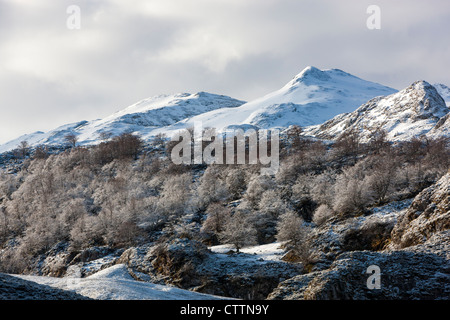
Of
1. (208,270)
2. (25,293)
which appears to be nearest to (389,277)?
(25,293)

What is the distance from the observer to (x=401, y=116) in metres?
153

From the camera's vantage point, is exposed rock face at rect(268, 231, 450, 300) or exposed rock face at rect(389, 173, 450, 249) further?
exposed rock face at rect(389, 173, 450, 249)

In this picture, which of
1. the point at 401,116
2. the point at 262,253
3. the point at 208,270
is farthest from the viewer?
the point at 401,116

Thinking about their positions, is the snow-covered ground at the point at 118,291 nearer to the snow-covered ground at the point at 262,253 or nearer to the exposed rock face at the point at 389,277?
the exposed rock face at the point at 389,277

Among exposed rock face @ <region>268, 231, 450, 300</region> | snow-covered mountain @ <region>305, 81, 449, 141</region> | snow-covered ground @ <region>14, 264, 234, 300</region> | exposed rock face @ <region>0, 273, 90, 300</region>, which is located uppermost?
snow-covered mountain @ <region>305, 81, 449, 141</region>

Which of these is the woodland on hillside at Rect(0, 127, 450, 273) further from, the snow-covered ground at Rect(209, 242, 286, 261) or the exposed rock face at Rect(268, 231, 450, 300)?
the exposed rock face at Rect(268, 231, 450, 300)

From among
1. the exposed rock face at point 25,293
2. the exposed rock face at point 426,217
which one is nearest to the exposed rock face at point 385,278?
the exposed rock face at point 426,217

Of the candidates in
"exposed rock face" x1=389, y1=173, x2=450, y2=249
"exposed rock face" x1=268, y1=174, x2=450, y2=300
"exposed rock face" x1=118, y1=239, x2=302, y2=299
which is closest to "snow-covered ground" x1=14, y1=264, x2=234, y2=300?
"exposed rock face" x1=268, y1=174, x2=450, y2=300

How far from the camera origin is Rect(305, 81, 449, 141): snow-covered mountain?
129875 millimetres

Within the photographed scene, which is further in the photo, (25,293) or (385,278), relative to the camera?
(385,278)

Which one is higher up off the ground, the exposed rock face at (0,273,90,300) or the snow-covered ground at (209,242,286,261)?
the exposed rock face at (0,273,90,300)

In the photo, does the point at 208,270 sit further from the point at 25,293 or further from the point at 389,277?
the point at 25,293

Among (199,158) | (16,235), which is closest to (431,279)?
(16,235)
